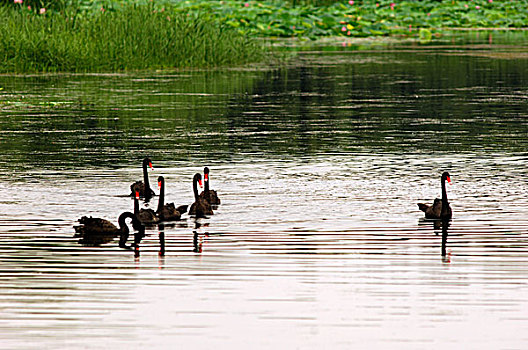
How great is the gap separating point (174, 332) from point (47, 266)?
2.41 metres

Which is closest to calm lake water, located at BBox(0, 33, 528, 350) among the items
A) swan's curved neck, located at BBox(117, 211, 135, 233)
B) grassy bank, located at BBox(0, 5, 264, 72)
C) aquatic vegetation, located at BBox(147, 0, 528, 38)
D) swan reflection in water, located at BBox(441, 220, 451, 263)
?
swan reflection in water, located at BBox(441, 220, 451, 263)

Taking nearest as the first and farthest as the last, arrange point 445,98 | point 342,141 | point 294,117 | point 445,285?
1. point 445,285
2. point 342,141
3. point 294,117
4. point 445,98

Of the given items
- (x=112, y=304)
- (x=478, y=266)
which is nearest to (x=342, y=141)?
(x=478, y=266)

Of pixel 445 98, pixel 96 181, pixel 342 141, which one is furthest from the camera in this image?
pixel 445 98

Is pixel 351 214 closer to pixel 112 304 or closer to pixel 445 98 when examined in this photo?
pixel 112 304

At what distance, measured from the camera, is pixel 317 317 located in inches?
345

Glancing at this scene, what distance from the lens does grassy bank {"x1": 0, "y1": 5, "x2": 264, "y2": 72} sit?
102 feet

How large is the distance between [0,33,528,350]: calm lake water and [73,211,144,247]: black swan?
0.13m

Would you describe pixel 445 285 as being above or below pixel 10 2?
below

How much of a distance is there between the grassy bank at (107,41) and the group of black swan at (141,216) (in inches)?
679

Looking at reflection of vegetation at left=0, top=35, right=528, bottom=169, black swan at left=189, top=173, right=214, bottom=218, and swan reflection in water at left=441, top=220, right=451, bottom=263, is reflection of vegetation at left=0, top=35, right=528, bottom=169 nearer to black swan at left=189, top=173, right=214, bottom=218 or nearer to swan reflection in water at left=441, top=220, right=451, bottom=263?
black swan at left=189, top=173, right=214, bottom=218

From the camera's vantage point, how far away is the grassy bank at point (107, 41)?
3103 cm

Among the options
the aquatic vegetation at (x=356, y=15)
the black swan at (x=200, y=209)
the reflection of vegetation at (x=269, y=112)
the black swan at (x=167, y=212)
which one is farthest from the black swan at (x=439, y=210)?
the aquatic vegetation at (x=356, y=15)

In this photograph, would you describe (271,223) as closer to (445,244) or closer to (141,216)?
(141,216)
